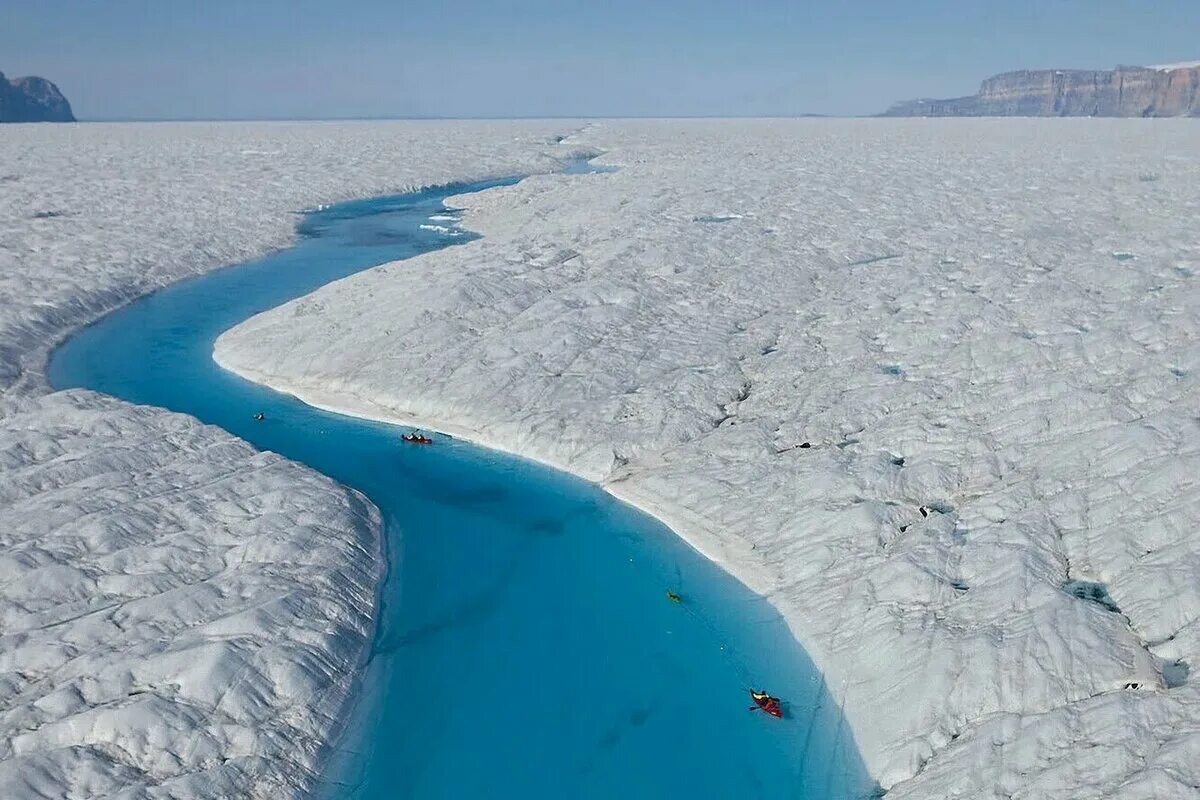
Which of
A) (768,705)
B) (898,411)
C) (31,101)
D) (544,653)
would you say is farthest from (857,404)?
(31,101)

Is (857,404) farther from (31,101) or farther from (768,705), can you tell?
(31,101)

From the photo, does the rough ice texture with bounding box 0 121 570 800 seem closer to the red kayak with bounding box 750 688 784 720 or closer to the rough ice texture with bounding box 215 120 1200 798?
the rough ice texture with bounding box 215 120 1200 798

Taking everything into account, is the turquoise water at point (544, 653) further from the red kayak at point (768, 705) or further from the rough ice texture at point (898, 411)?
the rough ice texture at point (898, 411)

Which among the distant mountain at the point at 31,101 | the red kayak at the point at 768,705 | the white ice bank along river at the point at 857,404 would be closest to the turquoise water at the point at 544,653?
the red kayak at the point at 768,705

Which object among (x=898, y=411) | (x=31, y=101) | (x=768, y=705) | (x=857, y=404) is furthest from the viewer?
(x=31, y=101)

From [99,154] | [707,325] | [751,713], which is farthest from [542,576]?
[99,154]
